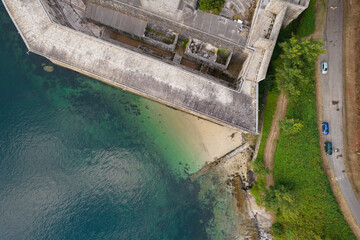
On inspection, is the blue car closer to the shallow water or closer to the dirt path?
the dirt path

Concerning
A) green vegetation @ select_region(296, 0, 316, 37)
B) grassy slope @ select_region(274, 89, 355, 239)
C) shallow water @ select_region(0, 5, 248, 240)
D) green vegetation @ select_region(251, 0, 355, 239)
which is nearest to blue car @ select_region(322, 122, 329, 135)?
grassy slope @ select_region(274, 89, 355, 239)

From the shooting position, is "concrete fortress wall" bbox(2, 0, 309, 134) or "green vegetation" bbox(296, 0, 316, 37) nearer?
"concrete fortress wall" bbox(2, 0, 309, 134)

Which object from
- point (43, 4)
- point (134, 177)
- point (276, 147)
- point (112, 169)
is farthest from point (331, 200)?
point (43, 4)

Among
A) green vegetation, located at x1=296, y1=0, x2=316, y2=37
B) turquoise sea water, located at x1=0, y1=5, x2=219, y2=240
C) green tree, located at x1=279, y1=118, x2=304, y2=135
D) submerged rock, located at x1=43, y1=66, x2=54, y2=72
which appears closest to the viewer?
green tree, located at x1=279, y1=118, x2=304, y2=135

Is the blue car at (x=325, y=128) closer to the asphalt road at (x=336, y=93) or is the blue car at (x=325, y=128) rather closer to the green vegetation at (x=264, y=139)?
the asphalt road at (x=336, y=93)

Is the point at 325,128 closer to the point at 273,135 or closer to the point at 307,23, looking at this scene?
the point at 273,135

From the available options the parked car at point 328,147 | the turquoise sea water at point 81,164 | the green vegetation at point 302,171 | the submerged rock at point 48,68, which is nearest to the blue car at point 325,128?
the green vegetation at point 302,171

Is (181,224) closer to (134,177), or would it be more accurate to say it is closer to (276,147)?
(134,177)

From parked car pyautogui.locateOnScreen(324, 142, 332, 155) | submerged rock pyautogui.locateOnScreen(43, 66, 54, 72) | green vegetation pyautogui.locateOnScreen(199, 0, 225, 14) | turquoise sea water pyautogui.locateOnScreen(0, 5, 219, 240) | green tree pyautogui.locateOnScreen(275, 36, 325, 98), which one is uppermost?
green vegetation pyautogui.locateOnScreen(199, 0, 225, 14)
